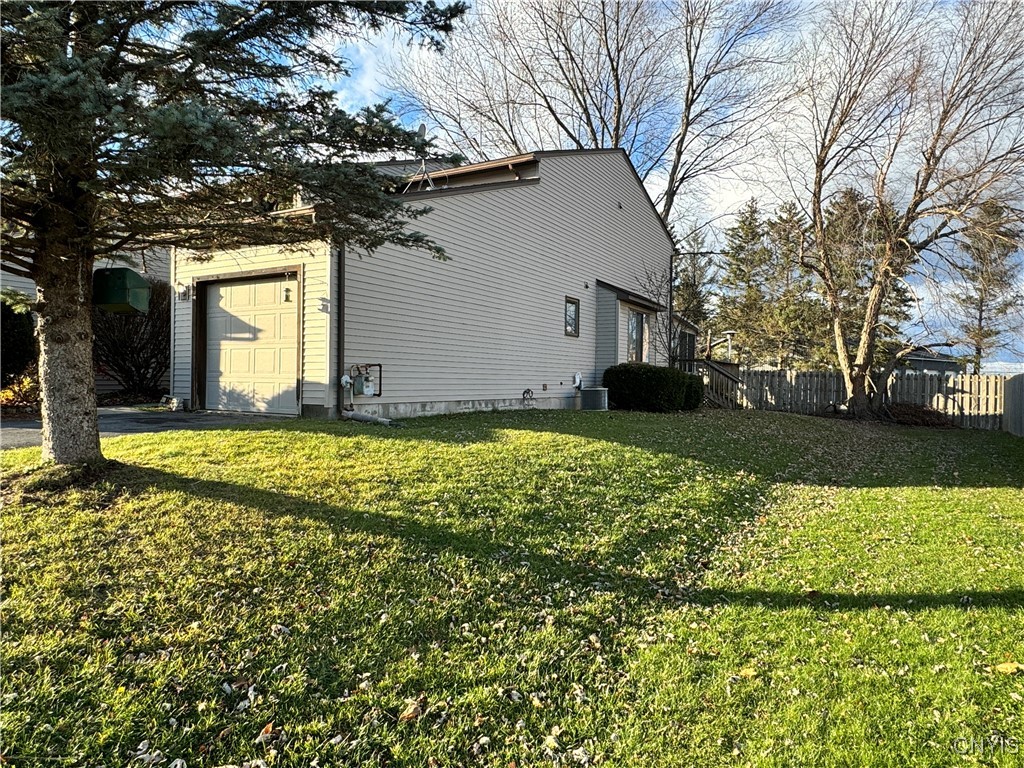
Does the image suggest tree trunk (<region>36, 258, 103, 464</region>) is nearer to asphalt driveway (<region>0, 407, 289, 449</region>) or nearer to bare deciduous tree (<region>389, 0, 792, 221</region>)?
asphalt driveway (<region>0, 407, 289, 449</region>)

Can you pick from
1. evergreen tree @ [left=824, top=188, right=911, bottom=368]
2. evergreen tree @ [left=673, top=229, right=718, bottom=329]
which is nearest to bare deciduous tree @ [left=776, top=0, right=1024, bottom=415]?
evergreen tree @ [left=824, top=188, right=911, bottom=368]

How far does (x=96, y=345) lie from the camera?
45.1ft

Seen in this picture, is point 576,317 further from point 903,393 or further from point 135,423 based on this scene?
point 903,393

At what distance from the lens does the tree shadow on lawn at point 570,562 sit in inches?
166

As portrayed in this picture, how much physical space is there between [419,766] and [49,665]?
6.37ft

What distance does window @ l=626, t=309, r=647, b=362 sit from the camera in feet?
59.4

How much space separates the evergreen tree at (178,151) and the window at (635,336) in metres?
12.9

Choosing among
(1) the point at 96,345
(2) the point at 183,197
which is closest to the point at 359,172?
(2) the point at 183,197

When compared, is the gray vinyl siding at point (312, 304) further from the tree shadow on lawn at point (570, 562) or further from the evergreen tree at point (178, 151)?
the tree shadow on lawn at point (570, 562)

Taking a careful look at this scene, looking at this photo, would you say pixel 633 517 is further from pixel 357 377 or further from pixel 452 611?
pixel 357 377

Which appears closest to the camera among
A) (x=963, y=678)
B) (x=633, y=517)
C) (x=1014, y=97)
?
(x=963, y=678)

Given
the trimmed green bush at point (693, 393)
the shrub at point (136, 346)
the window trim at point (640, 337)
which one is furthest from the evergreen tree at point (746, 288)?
the shrub at point (136, 346)

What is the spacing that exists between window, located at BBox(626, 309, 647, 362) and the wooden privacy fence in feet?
15.6

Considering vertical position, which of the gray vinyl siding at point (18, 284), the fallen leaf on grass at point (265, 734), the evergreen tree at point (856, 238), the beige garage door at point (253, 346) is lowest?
the fallen leaf on grass at point (265, 734)
